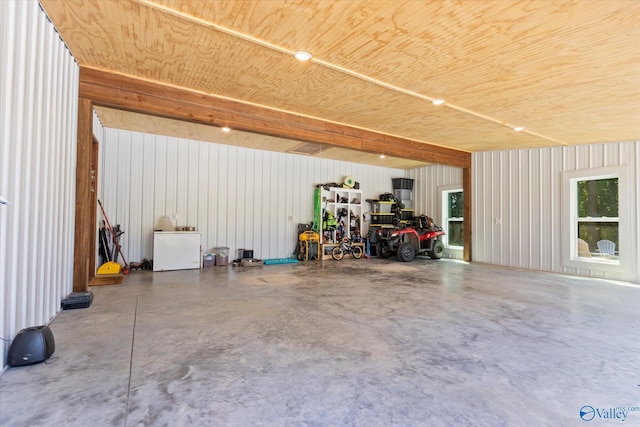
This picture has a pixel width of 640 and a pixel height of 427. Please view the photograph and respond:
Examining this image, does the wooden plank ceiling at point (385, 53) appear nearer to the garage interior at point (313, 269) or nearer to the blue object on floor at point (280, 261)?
the garage interior at point (313, 269)

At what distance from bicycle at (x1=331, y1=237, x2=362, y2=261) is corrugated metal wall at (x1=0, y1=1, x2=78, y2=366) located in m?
5.85

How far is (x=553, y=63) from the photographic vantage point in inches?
124

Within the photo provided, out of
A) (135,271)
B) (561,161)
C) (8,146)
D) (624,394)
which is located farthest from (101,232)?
(561,161)

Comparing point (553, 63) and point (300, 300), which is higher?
point (553, 63)

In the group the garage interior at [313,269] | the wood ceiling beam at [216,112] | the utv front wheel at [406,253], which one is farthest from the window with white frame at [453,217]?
the wood ceiling beam at [216,112]

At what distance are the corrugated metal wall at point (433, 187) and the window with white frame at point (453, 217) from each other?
0.16 metres

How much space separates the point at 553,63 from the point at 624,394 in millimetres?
3013

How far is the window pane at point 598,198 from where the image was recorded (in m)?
5.79

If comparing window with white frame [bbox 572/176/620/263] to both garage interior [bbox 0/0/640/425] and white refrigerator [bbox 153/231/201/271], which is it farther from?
white refrigerator [bbox 153/231/201/271]

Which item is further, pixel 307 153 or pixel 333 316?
pixel 307 153

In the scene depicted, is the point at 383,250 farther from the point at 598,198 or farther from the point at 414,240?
the point at 598,198

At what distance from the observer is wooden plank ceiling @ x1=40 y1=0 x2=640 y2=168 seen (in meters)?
2.43

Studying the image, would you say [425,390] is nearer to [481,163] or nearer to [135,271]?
[135,271]

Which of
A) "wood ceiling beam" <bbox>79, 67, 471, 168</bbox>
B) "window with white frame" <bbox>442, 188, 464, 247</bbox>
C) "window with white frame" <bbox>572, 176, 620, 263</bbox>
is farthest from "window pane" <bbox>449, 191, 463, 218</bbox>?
"wood ceiling beam" <bbox>79, 67, 471, 168</bbox>
